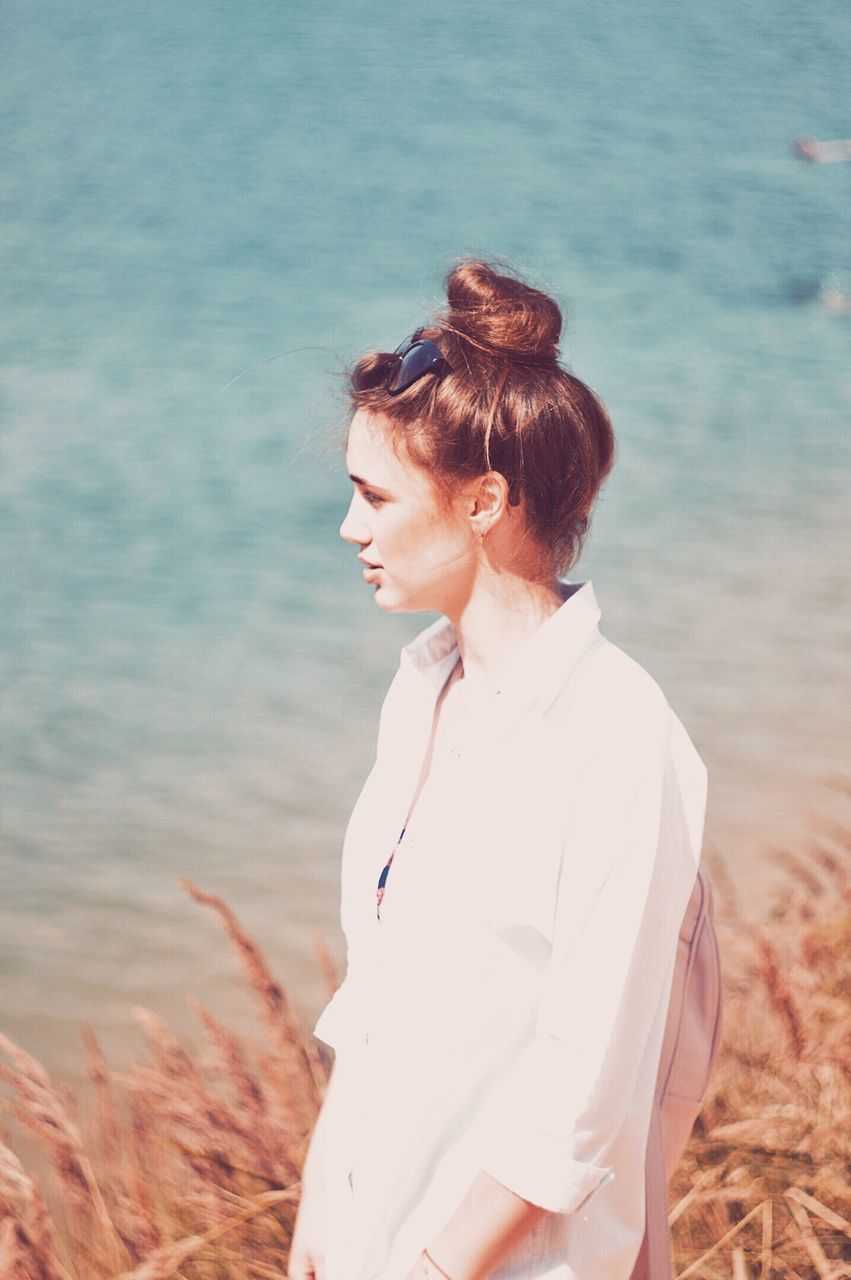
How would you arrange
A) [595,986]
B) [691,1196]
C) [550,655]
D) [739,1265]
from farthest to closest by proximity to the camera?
[691,1196]
[739,1265]
[550,655]
[595,986]

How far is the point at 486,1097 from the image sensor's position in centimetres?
137

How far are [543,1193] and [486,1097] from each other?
113 mm

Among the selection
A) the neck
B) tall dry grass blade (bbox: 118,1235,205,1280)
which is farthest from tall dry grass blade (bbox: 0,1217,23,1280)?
the neck

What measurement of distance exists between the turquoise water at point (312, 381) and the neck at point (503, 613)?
1.64m

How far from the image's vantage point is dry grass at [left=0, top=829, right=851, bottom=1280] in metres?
1.96

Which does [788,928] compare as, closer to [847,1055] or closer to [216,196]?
[847,1055]

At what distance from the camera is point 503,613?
1547mm

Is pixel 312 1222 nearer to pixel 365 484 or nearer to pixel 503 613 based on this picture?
pixel 503 613

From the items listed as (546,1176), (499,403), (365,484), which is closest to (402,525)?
(365,484)

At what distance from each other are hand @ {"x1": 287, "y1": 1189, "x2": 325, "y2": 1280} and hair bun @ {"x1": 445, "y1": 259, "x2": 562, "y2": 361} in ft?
3.11

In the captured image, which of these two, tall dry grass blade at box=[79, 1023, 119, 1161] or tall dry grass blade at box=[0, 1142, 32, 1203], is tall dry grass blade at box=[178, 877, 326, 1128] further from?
tall dry grass blade at box=[0, 1142, 32, 1203]

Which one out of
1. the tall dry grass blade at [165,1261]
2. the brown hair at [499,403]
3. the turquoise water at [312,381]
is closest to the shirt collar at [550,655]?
the brown hair at [499,403]

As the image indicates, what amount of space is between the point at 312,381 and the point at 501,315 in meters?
2.16

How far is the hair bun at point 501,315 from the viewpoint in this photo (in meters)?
1.47
